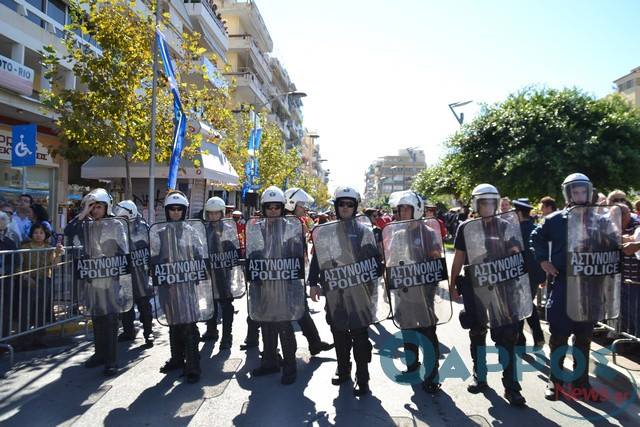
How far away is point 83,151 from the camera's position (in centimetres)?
1070

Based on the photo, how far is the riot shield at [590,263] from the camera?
449 centimetres

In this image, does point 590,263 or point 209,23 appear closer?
point 590,263

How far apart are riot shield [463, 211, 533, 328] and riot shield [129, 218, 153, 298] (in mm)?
4137

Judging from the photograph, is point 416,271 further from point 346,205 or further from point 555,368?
point 555,368

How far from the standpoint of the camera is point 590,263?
4.52m

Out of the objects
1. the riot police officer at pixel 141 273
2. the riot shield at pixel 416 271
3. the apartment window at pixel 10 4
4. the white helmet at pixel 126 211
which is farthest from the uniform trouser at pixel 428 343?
the apartment window at pixel 10 4

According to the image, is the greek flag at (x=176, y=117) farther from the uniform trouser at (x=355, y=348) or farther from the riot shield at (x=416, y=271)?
the riot shield at (x=416, y=271)

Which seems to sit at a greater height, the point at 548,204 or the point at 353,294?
the point at 548,204

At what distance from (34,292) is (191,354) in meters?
2.64

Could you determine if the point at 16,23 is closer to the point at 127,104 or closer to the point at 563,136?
the point at 127,104

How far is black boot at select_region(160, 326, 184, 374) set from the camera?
5395 mm

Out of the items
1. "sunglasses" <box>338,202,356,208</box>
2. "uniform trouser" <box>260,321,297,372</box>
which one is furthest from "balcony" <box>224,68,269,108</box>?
"sunglasses" <box>338,202,356,208</box>

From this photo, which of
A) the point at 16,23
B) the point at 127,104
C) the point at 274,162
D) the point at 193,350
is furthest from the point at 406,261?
the point at 274,162

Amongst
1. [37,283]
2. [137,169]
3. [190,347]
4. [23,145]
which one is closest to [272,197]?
[190,347]
